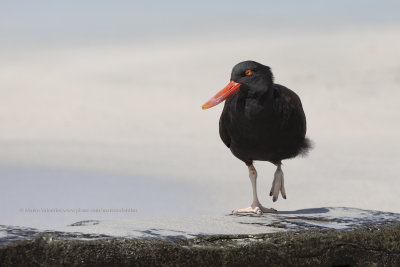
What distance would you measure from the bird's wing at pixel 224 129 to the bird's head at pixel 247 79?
1.45ft

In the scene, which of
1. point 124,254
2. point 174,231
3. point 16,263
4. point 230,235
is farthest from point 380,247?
point 16,263

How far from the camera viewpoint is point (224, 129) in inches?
317

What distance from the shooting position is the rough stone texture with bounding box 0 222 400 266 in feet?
16.8

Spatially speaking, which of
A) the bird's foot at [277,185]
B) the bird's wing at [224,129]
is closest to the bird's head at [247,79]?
the bird's wing at [224,129]

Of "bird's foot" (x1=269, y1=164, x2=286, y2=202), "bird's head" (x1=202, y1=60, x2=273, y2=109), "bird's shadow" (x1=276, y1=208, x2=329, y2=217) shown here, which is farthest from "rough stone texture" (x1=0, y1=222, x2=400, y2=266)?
"bird's head" (x1=202, y1=60, x2=273, y2=109)

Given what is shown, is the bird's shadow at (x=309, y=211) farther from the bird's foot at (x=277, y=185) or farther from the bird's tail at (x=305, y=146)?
the bird's tail at (x=305, y=146)

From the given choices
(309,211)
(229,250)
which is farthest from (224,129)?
(229,250)

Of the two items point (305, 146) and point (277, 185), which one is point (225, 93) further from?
point (277, 185)

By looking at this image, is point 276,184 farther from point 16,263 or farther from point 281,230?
point 16,263

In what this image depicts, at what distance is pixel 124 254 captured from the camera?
17.1 feet

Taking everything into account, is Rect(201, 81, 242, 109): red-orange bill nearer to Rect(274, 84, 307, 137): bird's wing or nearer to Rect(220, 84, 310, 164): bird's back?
Rect(220, 84, 310, 164): bird's back

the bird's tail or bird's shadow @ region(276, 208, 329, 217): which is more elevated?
the bird's tail

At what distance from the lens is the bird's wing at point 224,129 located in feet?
25.9

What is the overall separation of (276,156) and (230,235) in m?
2.28
